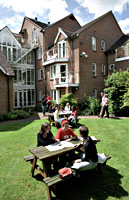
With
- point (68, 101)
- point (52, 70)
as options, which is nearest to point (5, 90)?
point (68, 101)

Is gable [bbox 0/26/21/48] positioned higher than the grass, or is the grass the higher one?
gable [bbox 0/26/21/48]

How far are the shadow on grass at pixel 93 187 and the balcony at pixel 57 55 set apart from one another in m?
15.7

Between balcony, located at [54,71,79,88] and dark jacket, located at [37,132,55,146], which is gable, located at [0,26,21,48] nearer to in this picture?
balcony, located at [54,71,79,88]

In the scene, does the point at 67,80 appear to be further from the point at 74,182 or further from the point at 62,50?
the point at 74,182

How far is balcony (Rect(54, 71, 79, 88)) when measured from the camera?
54.2 feet

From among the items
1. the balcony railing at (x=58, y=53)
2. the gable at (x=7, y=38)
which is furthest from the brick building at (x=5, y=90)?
the gable at (x=7, y=38)

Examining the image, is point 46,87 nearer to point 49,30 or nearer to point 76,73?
point 76,73

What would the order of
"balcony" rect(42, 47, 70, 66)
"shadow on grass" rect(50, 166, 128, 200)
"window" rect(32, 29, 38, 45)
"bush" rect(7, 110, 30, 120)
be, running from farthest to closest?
1. "window" rect(32, 29, 38, 45)
2. "balcony" rect(42, 47, 70, 66)
3. "bush" rect(7, 110, 30, 120)
4. "shadow on grass" rect(50, 166, 128, 200)

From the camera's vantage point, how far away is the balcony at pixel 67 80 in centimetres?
1653

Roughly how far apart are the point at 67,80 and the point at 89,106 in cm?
430

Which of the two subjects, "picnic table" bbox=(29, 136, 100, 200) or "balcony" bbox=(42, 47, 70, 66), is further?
"balcony" bbox=(42, 47, 70, 66)

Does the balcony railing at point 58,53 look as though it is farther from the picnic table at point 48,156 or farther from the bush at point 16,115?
the picnic table at point 48,156

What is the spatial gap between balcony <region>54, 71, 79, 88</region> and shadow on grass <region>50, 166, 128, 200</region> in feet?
42.9

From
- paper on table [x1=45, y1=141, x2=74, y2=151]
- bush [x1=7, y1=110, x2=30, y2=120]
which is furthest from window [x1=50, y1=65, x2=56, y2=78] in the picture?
paper on table [x1=45, y1=141, x2=74, y2=151]
